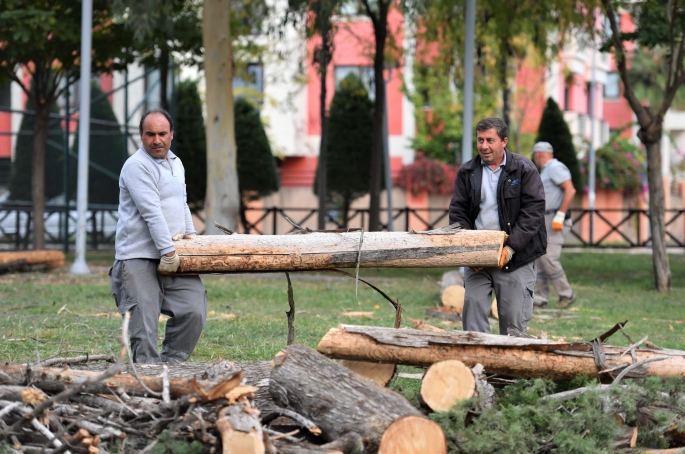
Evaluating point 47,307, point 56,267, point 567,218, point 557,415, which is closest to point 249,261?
point 557,415

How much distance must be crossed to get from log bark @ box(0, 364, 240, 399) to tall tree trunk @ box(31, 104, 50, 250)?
13.2 m

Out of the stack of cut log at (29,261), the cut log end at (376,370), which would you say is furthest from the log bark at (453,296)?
the stack of cut log at (29,261)

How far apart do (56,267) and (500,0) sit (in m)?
9.71

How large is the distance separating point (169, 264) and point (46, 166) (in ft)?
53.5

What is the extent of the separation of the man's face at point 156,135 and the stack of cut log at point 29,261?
970 cm

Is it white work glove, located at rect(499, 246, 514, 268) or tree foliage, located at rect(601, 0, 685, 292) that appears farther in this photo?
tree foliage, located at rect(601, 0, 685, 292)

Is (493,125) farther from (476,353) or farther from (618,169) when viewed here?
(618,169)

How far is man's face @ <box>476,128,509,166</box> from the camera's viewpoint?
6.62 metres

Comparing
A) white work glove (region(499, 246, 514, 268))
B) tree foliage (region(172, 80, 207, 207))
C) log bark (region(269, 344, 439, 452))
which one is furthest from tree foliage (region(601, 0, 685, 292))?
tree foliage (region(172, 80, 207, 207))

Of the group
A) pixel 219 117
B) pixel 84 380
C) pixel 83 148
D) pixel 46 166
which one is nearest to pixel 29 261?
pixel 83 148

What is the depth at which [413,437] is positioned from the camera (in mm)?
4629

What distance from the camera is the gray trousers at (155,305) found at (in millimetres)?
6184

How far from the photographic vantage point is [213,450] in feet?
14.7

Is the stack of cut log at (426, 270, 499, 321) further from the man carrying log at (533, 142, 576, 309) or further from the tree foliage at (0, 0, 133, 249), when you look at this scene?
the tree foliage at (0, 0, 133, 249)
